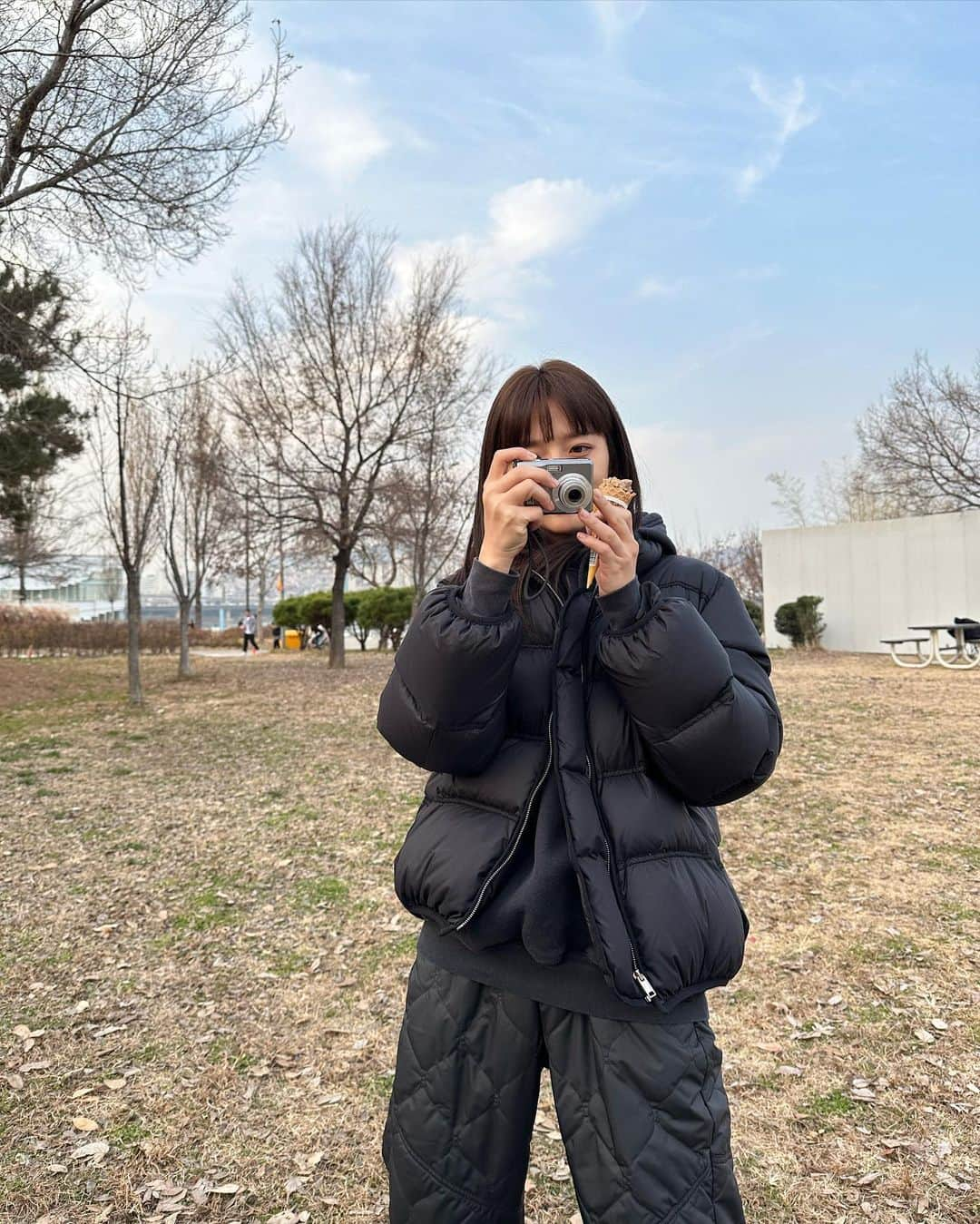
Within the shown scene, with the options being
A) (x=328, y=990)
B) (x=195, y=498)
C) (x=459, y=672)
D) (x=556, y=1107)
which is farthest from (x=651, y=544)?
(x=195, y=498)

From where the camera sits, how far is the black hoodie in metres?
1.27

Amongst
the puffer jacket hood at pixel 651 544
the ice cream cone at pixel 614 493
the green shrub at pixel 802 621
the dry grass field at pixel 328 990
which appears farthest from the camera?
the green shrub at pixel 802 621

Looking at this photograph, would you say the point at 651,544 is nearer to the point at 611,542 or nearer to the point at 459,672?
the point at 611,542

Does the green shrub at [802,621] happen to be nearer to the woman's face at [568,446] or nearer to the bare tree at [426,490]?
the bare tree at [426,490]

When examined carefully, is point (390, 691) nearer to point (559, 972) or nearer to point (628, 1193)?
point (559, 972)

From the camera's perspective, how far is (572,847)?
1.26m

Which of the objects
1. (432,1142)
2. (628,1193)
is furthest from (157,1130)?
(628,1193)

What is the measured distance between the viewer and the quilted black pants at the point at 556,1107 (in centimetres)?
121

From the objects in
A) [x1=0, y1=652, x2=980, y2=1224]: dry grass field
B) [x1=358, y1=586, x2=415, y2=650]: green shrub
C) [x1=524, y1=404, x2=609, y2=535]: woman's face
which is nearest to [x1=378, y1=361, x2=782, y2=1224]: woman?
[x1=524, y1=404, x2=609, y2=535]: woman's face

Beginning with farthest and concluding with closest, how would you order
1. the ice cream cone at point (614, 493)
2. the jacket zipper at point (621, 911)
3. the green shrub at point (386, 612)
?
the green shrub at point (386, 612) → the ice cream cone at point (614, 493) → the jacket zipper at point (621, 911)

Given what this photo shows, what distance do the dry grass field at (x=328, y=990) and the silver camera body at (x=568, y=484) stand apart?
2.22 m

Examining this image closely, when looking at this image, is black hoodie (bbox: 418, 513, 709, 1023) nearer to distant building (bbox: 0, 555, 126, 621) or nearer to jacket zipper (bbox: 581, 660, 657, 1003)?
jacket zipper (bbox: 581, 660, 657, 1003)

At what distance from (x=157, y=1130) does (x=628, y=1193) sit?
2211 mm

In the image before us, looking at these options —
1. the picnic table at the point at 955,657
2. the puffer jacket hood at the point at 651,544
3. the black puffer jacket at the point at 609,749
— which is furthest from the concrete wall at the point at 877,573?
the black puffer jacket at the point at 609,749
